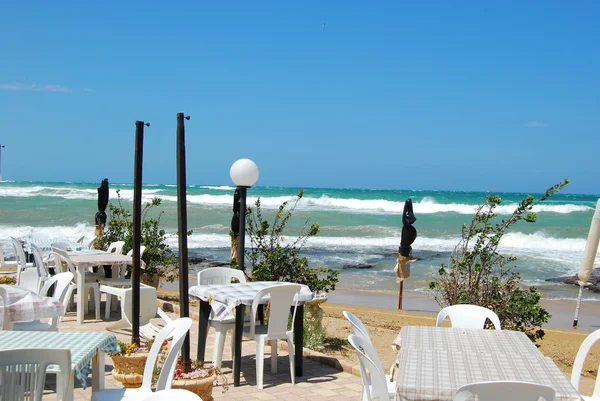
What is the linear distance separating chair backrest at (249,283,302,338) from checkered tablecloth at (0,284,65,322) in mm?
1448

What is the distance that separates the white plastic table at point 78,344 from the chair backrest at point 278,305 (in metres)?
1.47

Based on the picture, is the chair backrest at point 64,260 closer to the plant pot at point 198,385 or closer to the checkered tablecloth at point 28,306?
the checkered tablecloth at point 28,306

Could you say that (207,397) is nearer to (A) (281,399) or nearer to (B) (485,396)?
(A) (281,399)

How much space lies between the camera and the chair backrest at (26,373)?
108 inches

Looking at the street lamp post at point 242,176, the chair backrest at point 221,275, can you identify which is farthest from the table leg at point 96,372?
the street lamp post at point 242,176

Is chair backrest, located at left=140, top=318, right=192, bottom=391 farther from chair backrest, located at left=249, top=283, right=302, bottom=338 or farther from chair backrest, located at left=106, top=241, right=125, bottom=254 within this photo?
chair backrest, located at left=106, top=241, right=125, bottom=254

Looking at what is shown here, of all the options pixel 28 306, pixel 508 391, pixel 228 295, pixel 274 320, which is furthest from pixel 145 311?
pixel 508 391

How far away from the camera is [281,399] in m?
4.73

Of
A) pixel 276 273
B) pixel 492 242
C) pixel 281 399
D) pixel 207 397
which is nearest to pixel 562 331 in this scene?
pixel 492 242

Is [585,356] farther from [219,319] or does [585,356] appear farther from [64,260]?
[64,260]

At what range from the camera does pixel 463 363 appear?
3.28 meters

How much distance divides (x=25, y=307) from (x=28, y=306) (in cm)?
2

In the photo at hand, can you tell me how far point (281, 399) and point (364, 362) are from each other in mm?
1551

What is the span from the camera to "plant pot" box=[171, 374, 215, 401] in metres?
4.11
